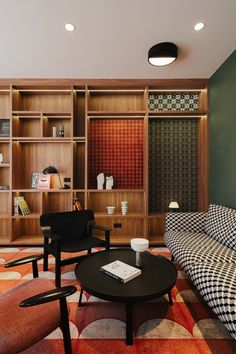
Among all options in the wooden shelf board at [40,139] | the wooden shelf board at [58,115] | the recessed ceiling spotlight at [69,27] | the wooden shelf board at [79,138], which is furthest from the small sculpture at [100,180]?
the recessed ceiling spotlight at [69,27]

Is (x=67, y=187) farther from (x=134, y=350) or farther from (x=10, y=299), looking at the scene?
(x=134, y=350)

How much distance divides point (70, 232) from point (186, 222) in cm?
153

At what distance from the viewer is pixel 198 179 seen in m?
3.53

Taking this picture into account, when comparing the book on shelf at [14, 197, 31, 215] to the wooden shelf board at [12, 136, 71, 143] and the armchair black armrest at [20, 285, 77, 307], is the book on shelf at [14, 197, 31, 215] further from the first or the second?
the armchair black armrest at [20, 285, 77, 307]

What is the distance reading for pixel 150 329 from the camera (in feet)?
5.04

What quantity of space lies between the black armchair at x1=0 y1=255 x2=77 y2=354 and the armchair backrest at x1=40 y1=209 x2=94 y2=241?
1136 mm

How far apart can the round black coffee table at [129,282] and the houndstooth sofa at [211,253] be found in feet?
0.75

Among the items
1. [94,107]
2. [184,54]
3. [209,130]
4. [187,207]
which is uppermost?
[184,54]

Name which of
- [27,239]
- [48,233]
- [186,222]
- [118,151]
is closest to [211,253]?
[186,222]

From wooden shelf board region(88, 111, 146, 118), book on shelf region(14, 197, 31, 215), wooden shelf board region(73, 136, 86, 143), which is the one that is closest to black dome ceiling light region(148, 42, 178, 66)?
wooden shelf board region(88, 111, 146, 118)

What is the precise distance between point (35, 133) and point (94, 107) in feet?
3.77

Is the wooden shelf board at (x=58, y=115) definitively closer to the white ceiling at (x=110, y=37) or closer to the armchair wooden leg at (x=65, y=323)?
the white ceiling at (x=110, y=37)

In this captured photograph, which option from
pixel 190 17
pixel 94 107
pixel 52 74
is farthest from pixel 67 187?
pixel 190 17

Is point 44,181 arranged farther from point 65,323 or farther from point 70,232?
point 65,323
